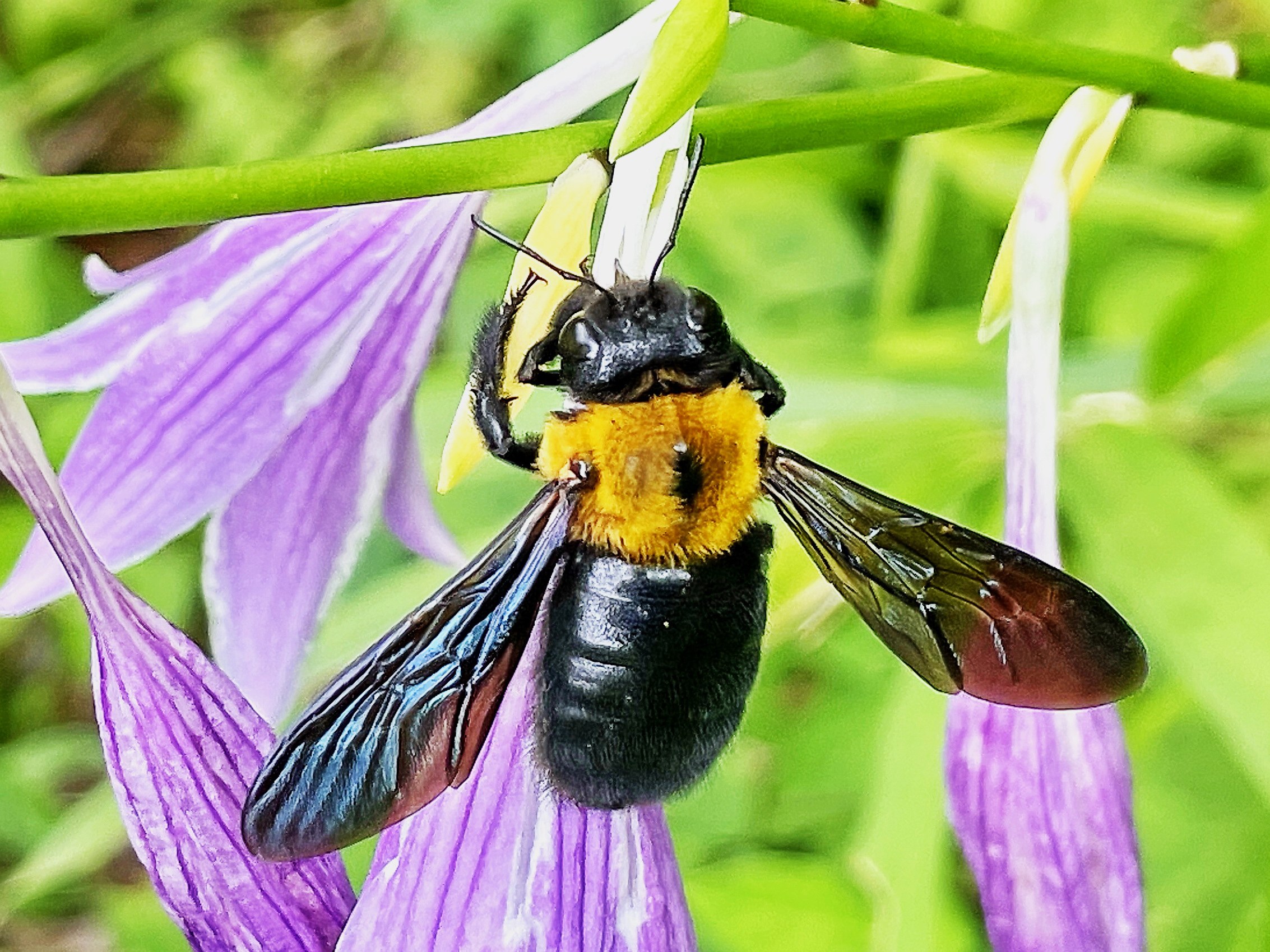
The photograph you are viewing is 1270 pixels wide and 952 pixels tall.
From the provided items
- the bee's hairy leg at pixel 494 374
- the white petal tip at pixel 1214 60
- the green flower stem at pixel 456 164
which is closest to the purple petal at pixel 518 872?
the bee's hairy leg at pixel 494 374

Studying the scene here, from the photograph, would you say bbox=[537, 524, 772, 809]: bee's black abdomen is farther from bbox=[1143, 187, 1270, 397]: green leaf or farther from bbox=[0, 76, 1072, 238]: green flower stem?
bbox=[1143, 187, 1270, 397]: green leaf

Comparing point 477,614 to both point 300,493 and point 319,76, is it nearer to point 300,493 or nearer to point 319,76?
point 300,493

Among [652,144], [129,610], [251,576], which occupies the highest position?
[652,144]

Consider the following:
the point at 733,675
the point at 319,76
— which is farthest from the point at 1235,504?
the point at 319,76

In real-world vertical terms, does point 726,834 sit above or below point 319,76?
below

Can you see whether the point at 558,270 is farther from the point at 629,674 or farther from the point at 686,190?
the point at 629,674

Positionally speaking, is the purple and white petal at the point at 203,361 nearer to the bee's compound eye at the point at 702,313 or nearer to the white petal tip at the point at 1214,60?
the bee's compound eye at the point at 702,313
